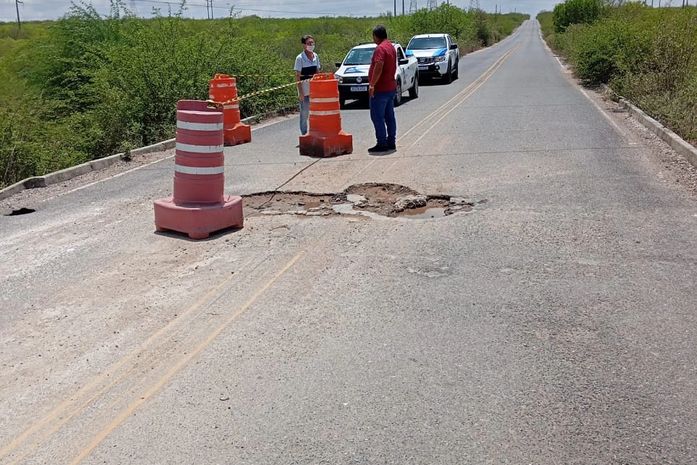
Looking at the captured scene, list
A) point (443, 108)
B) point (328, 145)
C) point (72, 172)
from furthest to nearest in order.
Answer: point (443, 108) → point (328, 145) → point (72, 172)

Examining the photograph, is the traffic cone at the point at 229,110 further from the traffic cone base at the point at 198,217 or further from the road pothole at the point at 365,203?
the traffic cone base at the point at 198,217

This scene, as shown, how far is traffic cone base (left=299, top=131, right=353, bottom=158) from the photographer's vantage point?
11.5m

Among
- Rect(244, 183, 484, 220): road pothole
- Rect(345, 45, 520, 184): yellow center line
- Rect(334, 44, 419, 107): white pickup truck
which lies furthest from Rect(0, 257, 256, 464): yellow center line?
Rect(334, 44, 419, 107): white pickup truck

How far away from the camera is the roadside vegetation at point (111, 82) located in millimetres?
13430

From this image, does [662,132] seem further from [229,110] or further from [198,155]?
[198,155]

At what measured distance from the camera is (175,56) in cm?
1700

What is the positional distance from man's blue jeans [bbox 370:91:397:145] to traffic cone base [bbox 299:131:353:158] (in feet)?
1.79

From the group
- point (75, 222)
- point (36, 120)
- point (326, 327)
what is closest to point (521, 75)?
point (36, 120)

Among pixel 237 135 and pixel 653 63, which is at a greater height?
pixel 653 63

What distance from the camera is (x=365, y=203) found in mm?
8266

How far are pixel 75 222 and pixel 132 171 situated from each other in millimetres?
3515

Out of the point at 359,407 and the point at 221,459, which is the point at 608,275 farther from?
the point at 221,459

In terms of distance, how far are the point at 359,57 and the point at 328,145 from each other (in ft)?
34.0

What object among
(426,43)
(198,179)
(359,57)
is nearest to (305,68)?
(198,179)
